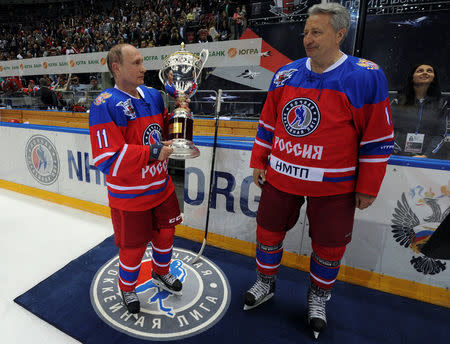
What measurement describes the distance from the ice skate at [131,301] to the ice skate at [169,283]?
8.7 inches

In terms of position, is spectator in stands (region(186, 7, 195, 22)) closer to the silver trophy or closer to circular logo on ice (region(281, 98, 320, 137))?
the silver trophy

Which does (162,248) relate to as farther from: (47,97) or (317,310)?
(47,97)

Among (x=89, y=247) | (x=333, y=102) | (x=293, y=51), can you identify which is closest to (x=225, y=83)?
(x=293, y=51)

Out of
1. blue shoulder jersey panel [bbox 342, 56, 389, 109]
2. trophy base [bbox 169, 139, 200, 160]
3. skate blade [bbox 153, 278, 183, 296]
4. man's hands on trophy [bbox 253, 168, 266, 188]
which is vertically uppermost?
blue shoulder jersey panel [bbox 342, 56, 389, 109]

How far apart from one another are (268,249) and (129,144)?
986mm

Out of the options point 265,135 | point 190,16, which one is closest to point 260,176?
point 265,135

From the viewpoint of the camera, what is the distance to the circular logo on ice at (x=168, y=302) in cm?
152

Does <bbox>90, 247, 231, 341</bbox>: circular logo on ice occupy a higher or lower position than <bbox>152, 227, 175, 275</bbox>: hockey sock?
lower

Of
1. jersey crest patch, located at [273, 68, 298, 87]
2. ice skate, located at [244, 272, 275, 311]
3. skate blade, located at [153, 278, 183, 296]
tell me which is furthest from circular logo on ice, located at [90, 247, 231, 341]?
jersey crest patch, located at [273, 68, 298, 87]

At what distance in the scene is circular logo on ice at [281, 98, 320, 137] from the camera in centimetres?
128

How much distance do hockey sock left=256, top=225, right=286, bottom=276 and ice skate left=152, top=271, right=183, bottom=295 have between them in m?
0.56

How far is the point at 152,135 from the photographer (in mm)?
1461

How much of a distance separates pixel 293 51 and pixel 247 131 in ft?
12.1

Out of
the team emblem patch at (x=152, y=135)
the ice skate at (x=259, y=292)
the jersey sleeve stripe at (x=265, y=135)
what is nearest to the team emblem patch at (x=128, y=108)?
the team emblem patch at (x=152, y=135)
